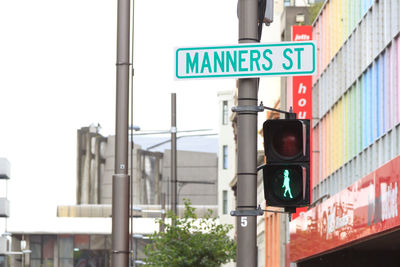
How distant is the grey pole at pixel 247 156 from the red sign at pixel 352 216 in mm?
13053

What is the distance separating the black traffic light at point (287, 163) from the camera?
9570 mm

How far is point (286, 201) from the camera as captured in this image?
31.3ft

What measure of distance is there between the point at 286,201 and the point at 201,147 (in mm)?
134077

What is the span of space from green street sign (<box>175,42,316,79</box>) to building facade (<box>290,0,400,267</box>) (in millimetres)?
13262

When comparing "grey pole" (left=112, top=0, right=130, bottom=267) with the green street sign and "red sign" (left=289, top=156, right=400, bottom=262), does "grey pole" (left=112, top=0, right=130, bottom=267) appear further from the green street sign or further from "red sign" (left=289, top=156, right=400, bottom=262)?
"red sign" (left=289, top=156, right=400, bottom=262)

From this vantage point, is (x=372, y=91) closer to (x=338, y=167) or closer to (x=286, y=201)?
(x=338, y=167)

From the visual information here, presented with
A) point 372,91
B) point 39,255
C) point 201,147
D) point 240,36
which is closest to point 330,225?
point 372,91

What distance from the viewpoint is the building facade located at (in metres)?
26.6

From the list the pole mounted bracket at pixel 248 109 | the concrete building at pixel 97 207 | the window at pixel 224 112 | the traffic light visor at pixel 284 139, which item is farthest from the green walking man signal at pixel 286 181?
the concrete building at pixel 97 207

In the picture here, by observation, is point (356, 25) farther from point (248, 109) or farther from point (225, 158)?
point (225, 158)

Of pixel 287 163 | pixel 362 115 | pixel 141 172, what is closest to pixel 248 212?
pixel 287 163


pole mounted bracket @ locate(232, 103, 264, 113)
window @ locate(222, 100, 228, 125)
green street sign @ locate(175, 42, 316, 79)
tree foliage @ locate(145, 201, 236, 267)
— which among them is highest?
window @ locate(222, 100, 228, 125)

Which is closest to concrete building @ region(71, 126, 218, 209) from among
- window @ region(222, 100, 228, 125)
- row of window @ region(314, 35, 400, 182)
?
window @ region(222, 100, 228, 125)

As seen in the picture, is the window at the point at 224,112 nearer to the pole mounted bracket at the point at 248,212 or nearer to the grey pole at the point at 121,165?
the grey pole at the point at 121,165
